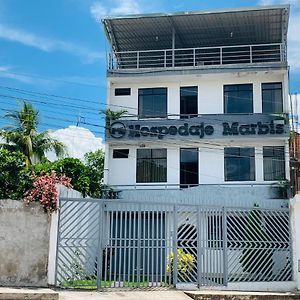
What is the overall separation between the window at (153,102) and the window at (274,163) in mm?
5480

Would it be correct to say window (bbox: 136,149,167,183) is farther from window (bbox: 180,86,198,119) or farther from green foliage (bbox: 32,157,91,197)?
green foliage (bbox: 32,157,91,197)

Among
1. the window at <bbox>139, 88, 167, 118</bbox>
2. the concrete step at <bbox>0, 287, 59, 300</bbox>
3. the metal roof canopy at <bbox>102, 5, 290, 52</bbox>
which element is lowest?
the concrete step at <bbox>0, 287, 59, 300</bbox>

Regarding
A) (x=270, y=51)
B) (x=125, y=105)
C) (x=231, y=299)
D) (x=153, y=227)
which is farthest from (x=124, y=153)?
(x=231, y=299)

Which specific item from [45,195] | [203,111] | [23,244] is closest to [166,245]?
[45,195]

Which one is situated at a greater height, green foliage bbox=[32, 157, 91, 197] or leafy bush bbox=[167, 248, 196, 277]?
green foliage bbox=[32, 157, 91, 197]

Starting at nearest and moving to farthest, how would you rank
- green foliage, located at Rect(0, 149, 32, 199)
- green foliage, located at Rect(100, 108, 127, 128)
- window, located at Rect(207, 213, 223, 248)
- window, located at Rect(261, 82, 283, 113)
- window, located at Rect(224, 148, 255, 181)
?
window, located at Rect(207, 213, 223, 248) → green foliage, located at Rect(0, 149, 32, 199) → window, located at Rect(224, 148, 255, 181) → green foliage, located at Rect(100, 108, 127, 128) → window, located at Rect(261, 82, 283, 113)

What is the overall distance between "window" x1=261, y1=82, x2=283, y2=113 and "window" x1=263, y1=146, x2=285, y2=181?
1.98 m

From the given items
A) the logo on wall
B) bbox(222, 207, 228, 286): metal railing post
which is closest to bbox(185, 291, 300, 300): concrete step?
bbox(222, 207, 228, 286): metal railing post

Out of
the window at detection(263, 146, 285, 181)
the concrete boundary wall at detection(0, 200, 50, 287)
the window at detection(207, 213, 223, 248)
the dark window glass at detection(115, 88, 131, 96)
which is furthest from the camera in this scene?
the dark window glass at detection(115, 88, 131, 96)

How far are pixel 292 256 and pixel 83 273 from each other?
5.55 m

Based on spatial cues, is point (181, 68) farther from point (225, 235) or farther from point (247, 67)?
point (225, 235)

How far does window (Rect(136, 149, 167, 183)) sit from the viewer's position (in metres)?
24.0

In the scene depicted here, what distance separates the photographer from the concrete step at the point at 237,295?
11465 millimetres

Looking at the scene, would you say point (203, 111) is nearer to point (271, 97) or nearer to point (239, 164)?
point (239, 164)
